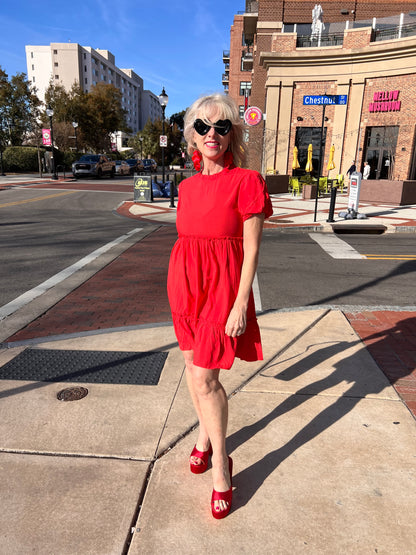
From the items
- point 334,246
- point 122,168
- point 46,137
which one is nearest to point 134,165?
point 122,168

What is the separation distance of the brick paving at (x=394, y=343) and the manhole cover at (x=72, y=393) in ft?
7.85

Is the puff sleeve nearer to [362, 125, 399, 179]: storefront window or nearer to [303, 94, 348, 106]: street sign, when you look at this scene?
[303, 94, 348, 106]: street sign

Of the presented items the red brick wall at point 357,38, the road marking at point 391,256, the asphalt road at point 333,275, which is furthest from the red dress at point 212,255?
the red brick wall at point 357,38

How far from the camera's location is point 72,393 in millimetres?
3117

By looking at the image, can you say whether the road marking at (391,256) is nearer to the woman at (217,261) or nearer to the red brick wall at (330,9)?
the woman at (217,261)

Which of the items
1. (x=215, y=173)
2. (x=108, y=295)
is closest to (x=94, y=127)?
(x=108, y=295)

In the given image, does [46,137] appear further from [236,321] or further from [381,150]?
[236,321]

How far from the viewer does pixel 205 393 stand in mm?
2041

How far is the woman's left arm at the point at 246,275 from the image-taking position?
197 centimetres

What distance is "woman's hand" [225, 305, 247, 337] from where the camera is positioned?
1.98 m

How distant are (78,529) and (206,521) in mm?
601

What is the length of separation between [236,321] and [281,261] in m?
6.31

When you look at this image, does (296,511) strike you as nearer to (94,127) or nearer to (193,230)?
(193,230)

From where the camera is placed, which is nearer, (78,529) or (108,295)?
(78,529)
